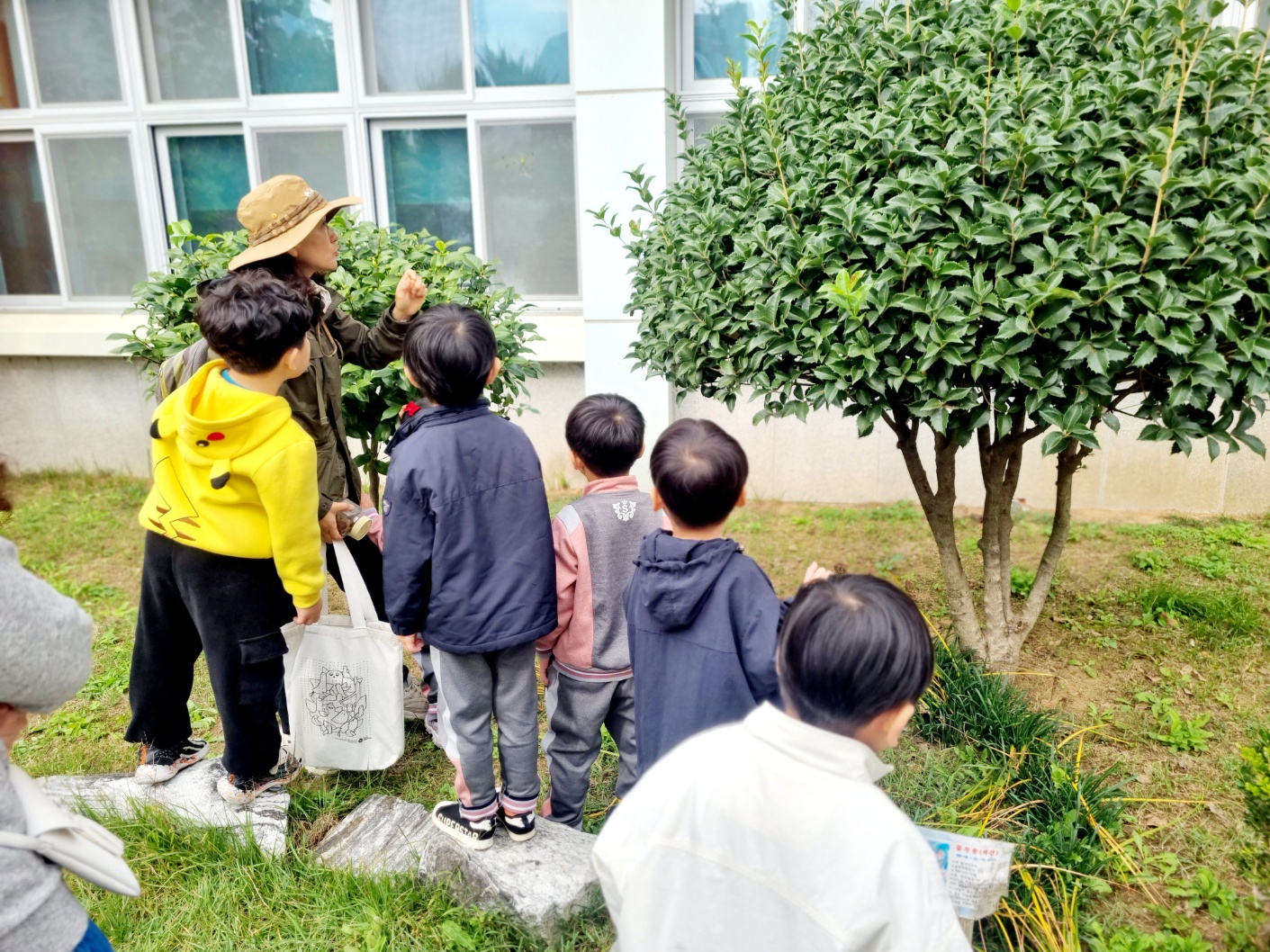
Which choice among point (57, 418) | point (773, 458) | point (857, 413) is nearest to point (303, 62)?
point (57, 418)

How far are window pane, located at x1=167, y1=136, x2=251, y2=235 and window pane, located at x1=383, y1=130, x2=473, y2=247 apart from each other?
3.83 ft

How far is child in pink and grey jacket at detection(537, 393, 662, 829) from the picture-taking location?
247 cm

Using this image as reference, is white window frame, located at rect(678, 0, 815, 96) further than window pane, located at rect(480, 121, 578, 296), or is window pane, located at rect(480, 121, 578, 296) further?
window pane, located at rect(480, 121, 578, 296)

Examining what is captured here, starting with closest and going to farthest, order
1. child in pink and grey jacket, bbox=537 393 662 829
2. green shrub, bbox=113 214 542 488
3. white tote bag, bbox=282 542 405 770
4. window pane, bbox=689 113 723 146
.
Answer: child in pink and grey jacket, bbox=537 393 662 829 < white tote bag, bbox=282 542 405 770 < green shrub, bbox=113 214 542 488 < window pane, bbox=689 113 723 146

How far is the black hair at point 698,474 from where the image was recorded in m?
2.02

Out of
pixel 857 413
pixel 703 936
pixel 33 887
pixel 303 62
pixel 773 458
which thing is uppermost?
pixel 303 62

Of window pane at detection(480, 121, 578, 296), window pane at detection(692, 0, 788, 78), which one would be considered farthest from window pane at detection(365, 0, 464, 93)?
window pane at detection(692, 0, 788, 78)

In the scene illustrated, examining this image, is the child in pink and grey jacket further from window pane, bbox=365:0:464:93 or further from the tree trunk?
window pane, bbox=365:0:464:93

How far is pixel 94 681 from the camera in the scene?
4098mm

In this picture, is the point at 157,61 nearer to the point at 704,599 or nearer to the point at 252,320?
the point at 252,320

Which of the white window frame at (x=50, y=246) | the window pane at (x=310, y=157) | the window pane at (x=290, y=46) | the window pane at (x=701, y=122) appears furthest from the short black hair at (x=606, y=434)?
the white window frame at (x=50, y=246)

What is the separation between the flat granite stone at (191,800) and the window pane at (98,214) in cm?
511

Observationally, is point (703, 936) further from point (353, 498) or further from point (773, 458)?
point (773, 458)

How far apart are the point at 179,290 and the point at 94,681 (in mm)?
1833
